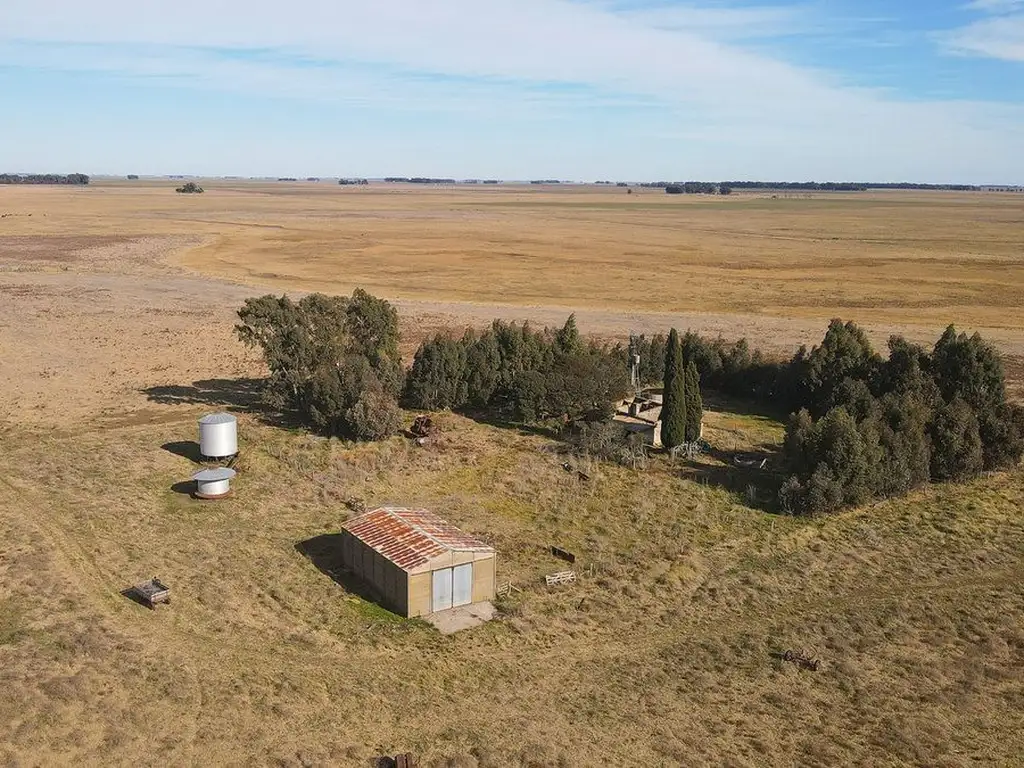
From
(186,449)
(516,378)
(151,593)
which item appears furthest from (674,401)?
(151,593)

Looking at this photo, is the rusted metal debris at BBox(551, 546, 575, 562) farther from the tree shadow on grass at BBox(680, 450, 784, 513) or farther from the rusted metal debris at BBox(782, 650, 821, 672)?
the tree shadow on grass at BBox(680, 450, 784, 513)

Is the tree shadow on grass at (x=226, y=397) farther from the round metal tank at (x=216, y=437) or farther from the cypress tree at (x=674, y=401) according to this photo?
the cypress tree at (x=674, y=401)

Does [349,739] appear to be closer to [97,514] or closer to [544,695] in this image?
[544,695]

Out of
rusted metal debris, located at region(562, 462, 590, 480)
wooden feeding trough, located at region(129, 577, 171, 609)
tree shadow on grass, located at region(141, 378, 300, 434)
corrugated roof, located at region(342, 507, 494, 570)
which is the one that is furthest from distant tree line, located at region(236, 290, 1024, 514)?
wooden feeding trough, located at region(129, 577, 171, 609)

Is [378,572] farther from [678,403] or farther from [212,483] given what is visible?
[678,403]

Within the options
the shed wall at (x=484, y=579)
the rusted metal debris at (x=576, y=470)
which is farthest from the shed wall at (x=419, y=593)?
the rusted metal debris at (x=576, y=470)

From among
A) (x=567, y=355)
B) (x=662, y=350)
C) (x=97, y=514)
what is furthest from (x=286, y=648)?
(x=662, y=350)
